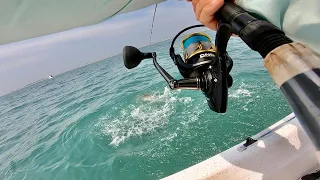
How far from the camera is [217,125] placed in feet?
13.9

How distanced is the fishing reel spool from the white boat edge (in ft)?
2.61

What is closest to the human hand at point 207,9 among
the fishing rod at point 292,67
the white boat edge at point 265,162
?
the fishing rod at point 292,67

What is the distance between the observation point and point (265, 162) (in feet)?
6.44

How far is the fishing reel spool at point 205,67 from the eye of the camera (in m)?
0.96

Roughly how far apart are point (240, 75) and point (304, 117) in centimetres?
688

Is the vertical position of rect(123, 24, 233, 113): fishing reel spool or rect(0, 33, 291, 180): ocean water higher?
rect(123, 24, 233, 113): fishing reel spool

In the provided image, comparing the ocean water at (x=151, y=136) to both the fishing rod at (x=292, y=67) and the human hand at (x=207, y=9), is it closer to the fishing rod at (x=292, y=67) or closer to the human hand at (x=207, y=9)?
the human hand at (x=207, y=9)

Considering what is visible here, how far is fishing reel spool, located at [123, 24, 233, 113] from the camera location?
0.96 m

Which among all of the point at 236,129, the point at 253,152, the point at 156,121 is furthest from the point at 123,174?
the point at 253,152

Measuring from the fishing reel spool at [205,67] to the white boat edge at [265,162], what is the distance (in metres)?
0.79

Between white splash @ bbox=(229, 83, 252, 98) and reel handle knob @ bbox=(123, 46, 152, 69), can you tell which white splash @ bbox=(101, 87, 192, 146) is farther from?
reel handle knob @ bbox=(123, 46, 152, 69)

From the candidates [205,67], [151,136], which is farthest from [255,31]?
[151,136]

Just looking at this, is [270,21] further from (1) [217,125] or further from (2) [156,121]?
(2) [156,121]

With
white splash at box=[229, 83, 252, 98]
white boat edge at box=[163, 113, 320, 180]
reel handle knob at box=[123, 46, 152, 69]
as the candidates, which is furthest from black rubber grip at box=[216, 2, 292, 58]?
white splash at box=[229, 83, 252, 98]
